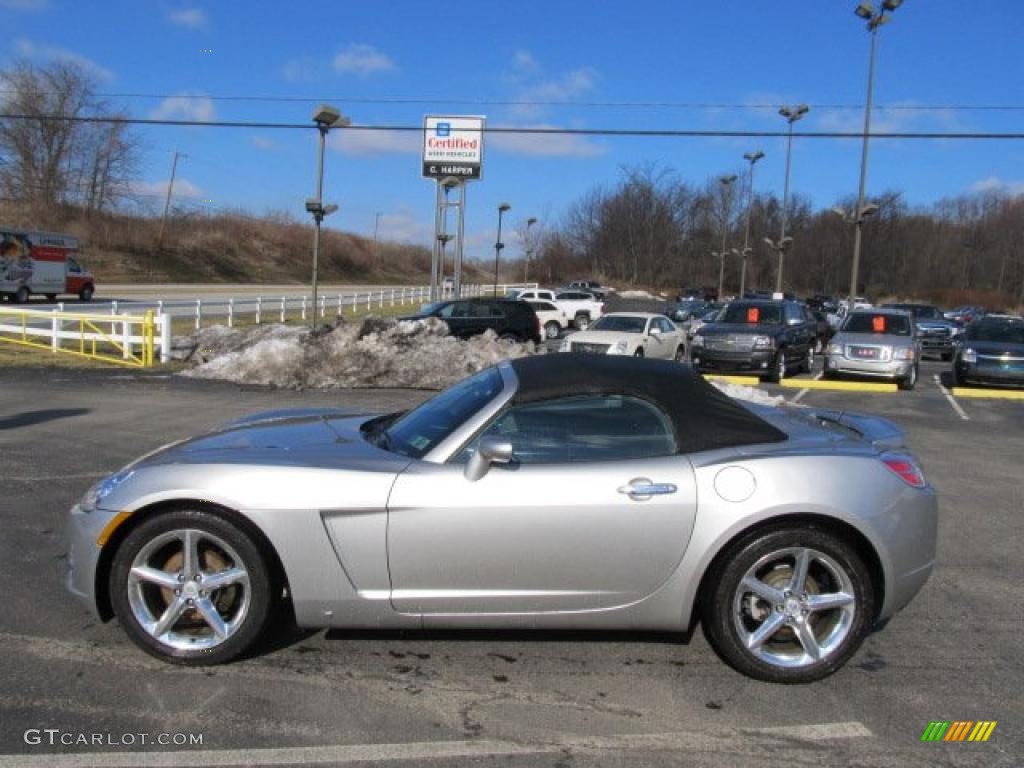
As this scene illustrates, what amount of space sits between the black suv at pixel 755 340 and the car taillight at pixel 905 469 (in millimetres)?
14123

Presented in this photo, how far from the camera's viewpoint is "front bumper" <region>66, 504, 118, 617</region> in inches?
153

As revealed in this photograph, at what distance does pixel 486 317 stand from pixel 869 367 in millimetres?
9413

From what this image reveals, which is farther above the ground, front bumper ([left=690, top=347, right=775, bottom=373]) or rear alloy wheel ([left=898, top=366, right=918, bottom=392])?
front bumper ([left=690, top=347, right=775, bottom=373])

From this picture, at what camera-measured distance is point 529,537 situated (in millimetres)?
3787

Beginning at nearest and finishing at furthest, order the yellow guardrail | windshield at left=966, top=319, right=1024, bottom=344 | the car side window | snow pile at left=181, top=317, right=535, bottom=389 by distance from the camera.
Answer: the car side window
snow pile at left=181, top=317, right=535, bottom=389
the yellow guardrail
windshield at left=966, top=319, right=1024, bottom=344

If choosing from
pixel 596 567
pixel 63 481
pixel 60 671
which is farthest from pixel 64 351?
pixel 596 567

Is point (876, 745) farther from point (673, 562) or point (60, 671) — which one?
point (60, 671)

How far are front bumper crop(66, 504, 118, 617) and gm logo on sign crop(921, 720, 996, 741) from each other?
3594mm

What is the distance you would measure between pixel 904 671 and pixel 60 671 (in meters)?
3.87

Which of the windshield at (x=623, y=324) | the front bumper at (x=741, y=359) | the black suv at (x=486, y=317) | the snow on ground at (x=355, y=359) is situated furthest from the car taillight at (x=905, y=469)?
the black suv at (x=486, y=317)

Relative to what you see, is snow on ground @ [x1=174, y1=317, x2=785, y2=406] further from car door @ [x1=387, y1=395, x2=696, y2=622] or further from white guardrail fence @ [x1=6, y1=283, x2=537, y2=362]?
car door @ [x1=387, y1=395, x2=696, y2=622]

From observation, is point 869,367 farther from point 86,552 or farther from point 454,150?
point 454,150

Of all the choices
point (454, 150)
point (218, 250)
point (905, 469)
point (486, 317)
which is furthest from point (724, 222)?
point (905, 469)

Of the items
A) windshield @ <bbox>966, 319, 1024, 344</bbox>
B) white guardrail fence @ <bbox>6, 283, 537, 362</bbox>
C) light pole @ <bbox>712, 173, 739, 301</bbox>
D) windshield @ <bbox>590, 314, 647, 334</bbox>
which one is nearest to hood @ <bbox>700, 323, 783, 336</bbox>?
windshield @ <bbox>590, 314, 647, 334</bbox>
